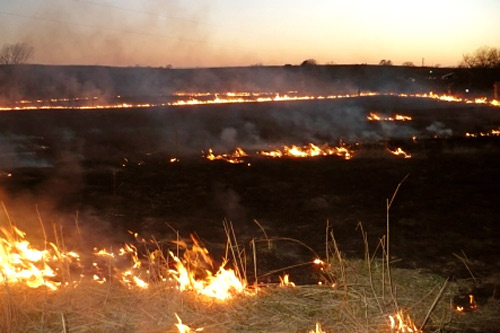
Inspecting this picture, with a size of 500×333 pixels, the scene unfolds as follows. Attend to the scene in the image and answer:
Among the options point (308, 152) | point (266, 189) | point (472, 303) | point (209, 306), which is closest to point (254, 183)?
point (266, 189)

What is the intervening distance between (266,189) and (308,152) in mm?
5428

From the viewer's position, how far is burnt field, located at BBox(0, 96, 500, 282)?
27.8 feet

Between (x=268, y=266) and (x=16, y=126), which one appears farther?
(x=16, y=126)

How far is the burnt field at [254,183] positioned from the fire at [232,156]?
1.02ft

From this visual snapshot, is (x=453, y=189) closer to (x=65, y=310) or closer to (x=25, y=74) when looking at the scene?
(x=65, y=310)

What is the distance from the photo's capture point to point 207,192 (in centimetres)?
1155

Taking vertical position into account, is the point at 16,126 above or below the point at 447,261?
above

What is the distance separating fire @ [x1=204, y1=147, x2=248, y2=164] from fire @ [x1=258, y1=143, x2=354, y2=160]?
25.2 inches

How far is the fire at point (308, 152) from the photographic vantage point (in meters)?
16.4

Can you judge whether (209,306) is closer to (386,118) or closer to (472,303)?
(472,303)

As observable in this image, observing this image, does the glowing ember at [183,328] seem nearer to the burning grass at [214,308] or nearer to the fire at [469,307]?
the burning grass at [214,308]

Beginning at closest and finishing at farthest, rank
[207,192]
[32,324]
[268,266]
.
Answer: [32,324], [268,266], [207,192]

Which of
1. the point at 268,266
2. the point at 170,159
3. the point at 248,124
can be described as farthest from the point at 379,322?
the point at 248,124

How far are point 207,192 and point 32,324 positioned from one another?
7066mm
